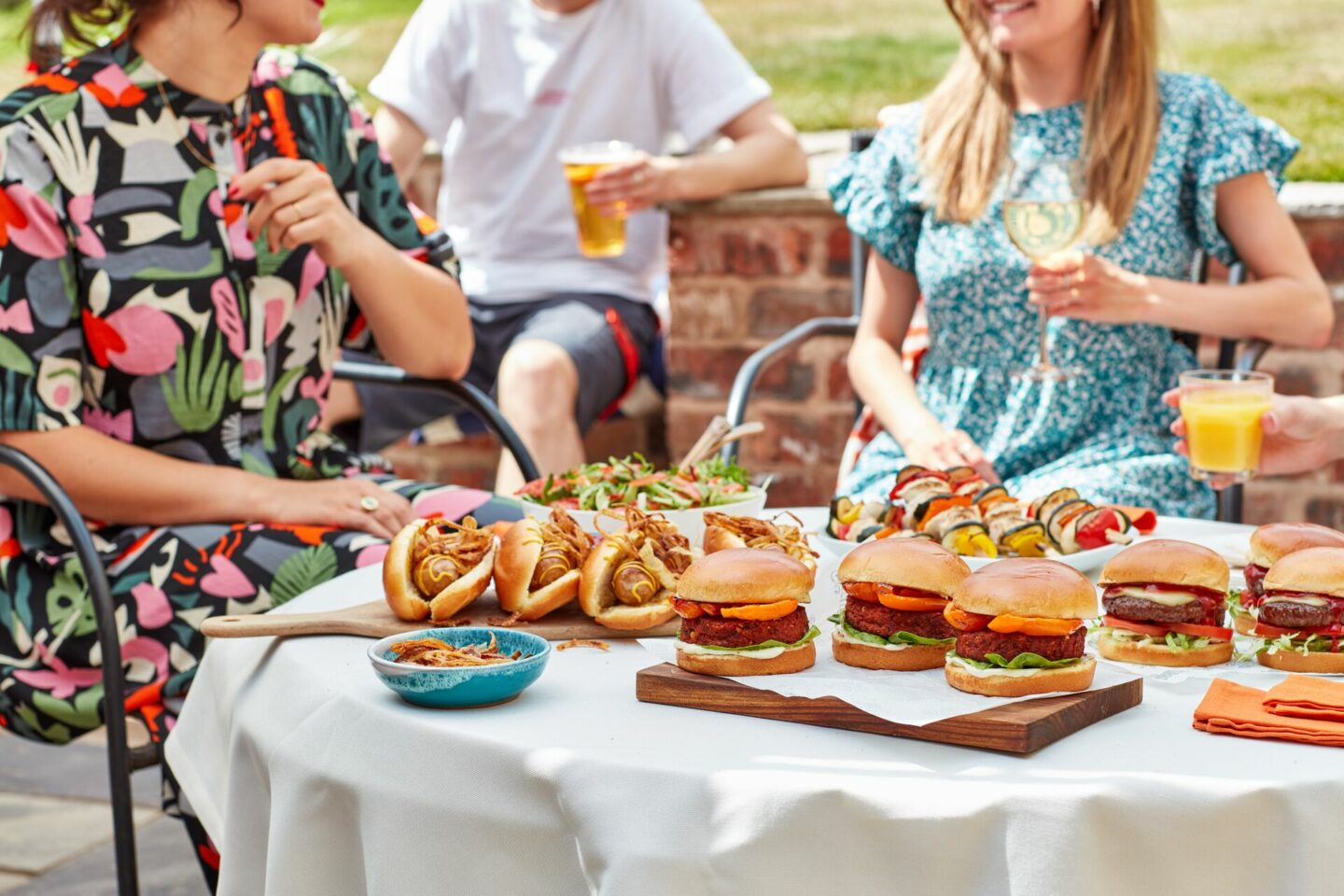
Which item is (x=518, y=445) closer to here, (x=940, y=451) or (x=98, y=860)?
(x=940, y=451)

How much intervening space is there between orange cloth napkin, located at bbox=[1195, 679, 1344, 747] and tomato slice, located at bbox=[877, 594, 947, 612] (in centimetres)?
24

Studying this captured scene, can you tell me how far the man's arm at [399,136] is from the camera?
425 cm

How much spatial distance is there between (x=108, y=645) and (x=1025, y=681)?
125cm

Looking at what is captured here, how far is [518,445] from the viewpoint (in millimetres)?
2875

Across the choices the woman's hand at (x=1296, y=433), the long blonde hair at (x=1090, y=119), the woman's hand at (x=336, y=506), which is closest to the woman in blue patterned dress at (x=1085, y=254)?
the long blonde hair at (x=1090, y=119)

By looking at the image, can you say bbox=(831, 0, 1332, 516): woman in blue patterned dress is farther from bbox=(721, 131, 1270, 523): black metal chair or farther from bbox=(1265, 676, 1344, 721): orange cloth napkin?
bbox=(1265, 676, 1344, 721): orange cloth napkin

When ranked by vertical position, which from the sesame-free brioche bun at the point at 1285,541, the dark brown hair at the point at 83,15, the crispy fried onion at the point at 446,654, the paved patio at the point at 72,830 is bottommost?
the paved patio at the point at 72,830

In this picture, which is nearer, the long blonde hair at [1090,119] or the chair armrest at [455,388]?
the chair armrest at [455,388]

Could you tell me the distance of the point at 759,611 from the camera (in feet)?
4.88

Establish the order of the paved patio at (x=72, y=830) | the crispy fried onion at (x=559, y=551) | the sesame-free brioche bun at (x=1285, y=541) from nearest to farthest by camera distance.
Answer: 1. the sesame-free brioche bun at (x=1285, y=541)
2. the crispy fried onion at (x=559, y=551)
3. the paved patio at (x=72, y=830)

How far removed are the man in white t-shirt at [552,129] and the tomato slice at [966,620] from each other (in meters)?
2.54

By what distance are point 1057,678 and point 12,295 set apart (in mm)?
1597

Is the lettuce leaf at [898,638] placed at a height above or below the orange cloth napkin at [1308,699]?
above

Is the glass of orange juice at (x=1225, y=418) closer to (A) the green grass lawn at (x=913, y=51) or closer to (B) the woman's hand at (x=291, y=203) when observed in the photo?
(B) the woman's hand at (x=291, y=203)
